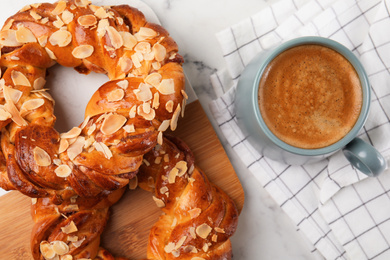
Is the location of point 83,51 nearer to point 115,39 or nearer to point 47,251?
point 115,39

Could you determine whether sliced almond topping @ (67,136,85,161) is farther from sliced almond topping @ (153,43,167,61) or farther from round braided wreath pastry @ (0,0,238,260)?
sliced almond topping @ (153,43,167,61)

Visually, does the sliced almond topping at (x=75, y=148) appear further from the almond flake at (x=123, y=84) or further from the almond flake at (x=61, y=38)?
the almond flake at (x=61, y=38)

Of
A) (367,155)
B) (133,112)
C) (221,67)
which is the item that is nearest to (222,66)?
(221,67)

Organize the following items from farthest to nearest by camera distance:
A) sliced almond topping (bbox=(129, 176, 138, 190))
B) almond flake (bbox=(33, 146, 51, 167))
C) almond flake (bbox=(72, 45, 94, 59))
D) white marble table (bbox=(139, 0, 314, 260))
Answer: white marble table (bbox=(139, 0, 314, 260)) < sliced almond topping (bbox=(129, 176, 138, 190)) < almond flake (bbox=(72, 45, 94, 59)) < almond flake (bbox=(33, 146, 51, 167))

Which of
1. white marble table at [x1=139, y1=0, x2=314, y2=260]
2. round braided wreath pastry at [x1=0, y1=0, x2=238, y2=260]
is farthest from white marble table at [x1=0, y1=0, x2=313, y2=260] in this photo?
round braided wreath pastry at [x1=0, y1=0, x2=238, y2=260]

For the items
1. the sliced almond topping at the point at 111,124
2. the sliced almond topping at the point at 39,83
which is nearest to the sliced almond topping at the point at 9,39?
the sliced almond topping at the point at 39,83

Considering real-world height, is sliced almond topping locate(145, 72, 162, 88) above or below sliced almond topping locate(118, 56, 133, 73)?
below
